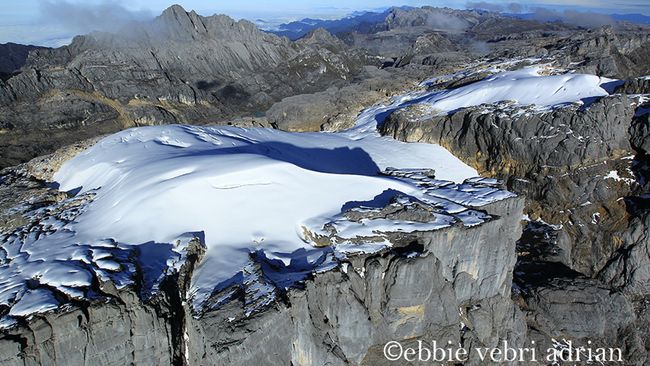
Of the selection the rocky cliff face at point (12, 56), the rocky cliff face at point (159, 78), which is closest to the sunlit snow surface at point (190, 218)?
the rocky cliff face at point (159, 78)

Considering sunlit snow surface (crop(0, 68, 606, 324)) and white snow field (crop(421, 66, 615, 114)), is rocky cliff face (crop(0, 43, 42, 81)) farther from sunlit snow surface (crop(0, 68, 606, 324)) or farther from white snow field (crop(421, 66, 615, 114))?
white snow field (crop(421, 66, 615, 114))

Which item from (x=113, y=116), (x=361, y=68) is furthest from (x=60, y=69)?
(x=361, y=68)

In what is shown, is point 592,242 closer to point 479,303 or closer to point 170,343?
point 479,303

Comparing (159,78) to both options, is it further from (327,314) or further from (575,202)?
(327,314)

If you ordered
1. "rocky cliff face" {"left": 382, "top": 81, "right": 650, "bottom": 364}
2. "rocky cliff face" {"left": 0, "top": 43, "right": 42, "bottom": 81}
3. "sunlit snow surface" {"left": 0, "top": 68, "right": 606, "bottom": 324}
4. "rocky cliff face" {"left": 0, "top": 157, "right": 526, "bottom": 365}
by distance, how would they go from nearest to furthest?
"rocky cliff face" {"left": 0, "top": 157, "right": 526, "bottom": 365} < "sunlit snow surface" {"left": 0, "top": 68, "right": 606, "bottom": 324} < "rocky cliff face" {"left": 382, "top": 81, "right": 650, "bottom": 364} < "rocky cliff face" {"left": 0, "top": 43, "right": 42, "bottom": 81}

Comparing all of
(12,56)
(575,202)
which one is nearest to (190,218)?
(575,202)

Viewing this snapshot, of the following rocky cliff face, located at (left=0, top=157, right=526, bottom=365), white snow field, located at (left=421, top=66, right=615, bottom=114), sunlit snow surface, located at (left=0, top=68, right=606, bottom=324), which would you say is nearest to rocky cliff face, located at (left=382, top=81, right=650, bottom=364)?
white snow field, located at (left=421, top=66, right=615, bottom=114)

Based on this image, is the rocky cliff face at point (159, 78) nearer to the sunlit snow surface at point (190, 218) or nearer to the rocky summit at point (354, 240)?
the sunlit snow surface at point (190, 218)
